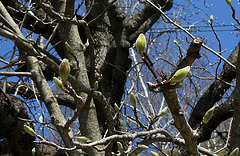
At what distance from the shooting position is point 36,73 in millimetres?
2254

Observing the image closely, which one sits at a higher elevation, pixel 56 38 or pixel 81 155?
pixel 56 38

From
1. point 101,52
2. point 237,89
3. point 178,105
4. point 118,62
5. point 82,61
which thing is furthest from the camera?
point 101,52

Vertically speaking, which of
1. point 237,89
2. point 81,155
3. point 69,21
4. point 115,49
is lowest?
point 81,155

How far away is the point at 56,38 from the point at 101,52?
1.66 feet

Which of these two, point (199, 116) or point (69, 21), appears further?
point (199, 116)

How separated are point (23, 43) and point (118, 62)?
1433 mm

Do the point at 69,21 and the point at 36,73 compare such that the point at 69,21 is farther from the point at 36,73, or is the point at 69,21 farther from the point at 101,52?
the point at 101,52

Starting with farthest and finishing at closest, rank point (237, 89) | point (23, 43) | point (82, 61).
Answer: point (82, 61), point (23, 43), point (237, 89)

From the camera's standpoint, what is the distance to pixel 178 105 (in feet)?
3.08

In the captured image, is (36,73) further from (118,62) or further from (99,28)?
(99,28)

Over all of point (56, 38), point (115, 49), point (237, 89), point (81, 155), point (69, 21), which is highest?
point (56, 38)

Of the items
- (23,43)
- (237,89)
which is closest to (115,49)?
(23,43)

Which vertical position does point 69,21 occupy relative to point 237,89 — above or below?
above

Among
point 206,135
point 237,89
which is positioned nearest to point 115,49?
point 206,135
